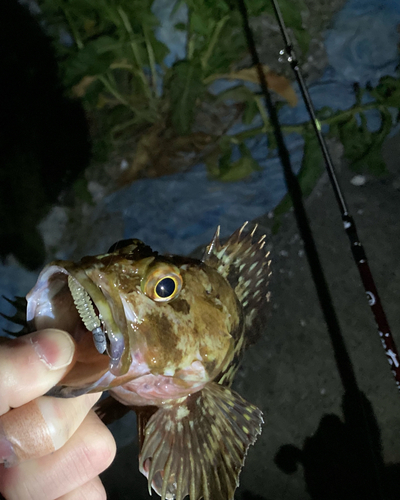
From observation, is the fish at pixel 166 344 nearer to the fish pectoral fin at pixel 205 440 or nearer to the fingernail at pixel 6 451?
the fish pectoral fin at pixel 205 440

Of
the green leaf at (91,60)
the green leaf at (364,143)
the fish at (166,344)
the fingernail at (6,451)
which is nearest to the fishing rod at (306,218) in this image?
the green leaf at (364,143)

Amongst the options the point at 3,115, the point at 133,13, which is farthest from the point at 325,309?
the point at 3,115

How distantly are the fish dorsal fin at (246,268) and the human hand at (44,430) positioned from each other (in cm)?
60

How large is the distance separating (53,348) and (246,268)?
804 millimetres

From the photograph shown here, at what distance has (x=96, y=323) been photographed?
748 millimetres

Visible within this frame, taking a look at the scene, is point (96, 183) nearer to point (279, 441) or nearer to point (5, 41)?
point (5, 41)

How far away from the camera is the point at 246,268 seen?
133 centimetres

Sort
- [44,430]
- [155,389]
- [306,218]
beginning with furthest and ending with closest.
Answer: [306,218] < [155,389] < [44,430]

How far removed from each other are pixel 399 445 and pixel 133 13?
3.14 meters

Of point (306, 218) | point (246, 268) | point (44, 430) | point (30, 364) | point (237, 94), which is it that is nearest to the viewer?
point (30, 364)

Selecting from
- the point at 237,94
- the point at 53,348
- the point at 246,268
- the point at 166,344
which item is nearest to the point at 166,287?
the point at 166,344

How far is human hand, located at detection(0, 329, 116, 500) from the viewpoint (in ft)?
2.31

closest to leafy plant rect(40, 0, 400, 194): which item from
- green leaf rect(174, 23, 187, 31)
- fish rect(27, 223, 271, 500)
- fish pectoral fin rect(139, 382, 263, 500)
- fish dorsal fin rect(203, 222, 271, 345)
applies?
green leaf rect(174, 23, 187, 31)

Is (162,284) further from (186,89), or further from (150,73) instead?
(150,73)
